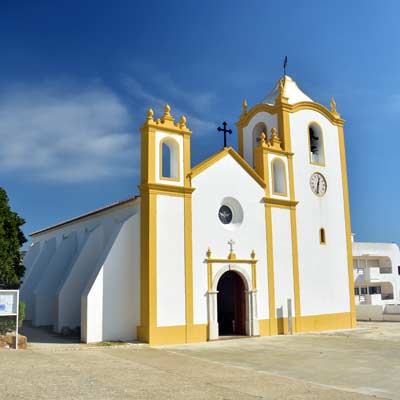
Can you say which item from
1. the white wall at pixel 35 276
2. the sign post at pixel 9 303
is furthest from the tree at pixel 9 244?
the white wall at pixel 35 276

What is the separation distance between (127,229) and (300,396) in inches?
429

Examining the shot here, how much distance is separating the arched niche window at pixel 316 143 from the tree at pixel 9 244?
14650 millimetres

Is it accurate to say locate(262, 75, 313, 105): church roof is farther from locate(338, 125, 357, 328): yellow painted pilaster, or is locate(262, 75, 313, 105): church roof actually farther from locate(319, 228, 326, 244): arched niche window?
locate(319, 228, 326, 244): arched niche window

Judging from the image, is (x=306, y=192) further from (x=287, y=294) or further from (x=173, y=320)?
(x=173, y=320)

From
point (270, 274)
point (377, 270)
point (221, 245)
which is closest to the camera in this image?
point (221, 245)

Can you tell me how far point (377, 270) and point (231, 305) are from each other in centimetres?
2858

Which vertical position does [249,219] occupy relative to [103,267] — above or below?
above

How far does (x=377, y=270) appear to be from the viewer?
150 ft

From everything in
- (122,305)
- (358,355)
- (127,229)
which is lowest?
(358,355)

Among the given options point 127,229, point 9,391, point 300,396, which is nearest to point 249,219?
point 127,229

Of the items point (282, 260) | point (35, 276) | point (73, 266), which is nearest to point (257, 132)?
point (282, 260)

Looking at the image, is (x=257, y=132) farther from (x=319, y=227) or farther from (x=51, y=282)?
(x=51, y=282)

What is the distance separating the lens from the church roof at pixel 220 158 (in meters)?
19.9

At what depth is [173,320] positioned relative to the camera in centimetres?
1819
